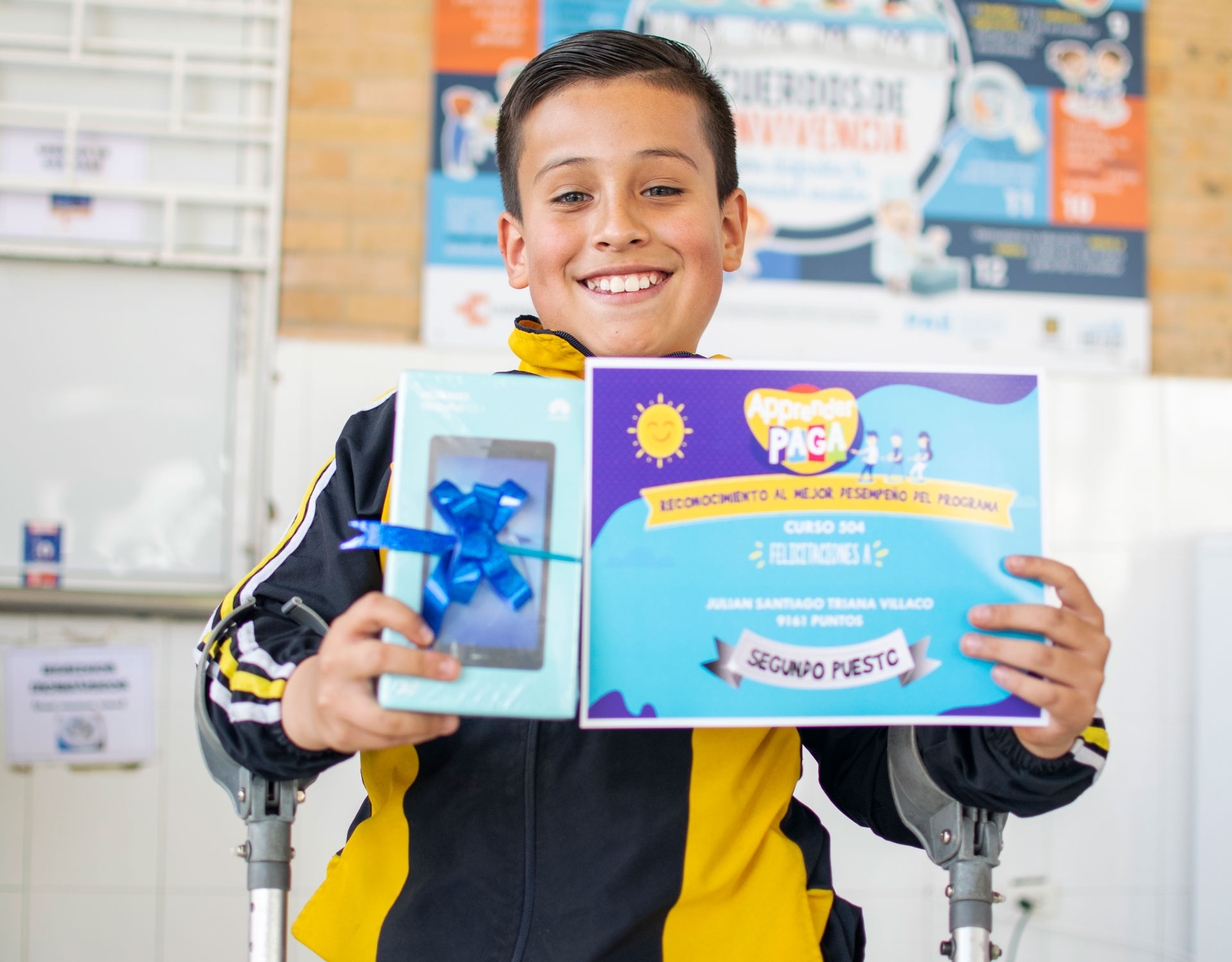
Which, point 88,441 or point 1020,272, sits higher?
point 1020,272

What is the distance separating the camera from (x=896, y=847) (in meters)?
2.17

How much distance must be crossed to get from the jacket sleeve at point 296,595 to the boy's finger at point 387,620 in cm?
14

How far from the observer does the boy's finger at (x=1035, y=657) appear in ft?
2.47

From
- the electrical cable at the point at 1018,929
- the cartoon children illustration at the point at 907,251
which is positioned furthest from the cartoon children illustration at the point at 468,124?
the electrical cable at the point at 1018,929

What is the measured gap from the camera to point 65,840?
2076 mm

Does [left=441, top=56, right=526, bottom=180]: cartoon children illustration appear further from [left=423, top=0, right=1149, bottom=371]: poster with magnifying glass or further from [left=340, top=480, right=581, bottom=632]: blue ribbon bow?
[left=340, top=480, right=581, bottom=632]: blue ribbon bow

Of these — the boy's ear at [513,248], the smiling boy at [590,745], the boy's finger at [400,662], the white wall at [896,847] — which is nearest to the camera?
the boy's finger at [400,662]

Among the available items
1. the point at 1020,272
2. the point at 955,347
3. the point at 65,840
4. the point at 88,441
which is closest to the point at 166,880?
the point at 65,840

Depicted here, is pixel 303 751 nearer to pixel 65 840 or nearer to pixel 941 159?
pixel 65 840

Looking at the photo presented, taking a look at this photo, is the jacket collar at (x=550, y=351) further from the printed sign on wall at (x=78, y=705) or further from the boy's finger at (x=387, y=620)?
the printed sign on wall at (x=78, y=705)

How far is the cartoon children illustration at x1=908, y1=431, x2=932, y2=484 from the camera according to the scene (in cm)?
79

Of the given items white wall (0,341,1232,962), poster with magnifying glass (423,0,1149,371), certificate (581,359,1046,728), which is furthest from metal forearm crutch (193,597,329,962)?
poster with magnifying glass (423,0,1149,371)

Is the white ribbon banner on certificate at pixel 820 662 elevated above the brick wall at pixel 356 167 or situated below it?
below

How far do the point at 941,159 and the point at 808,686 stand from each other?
1.94 m
